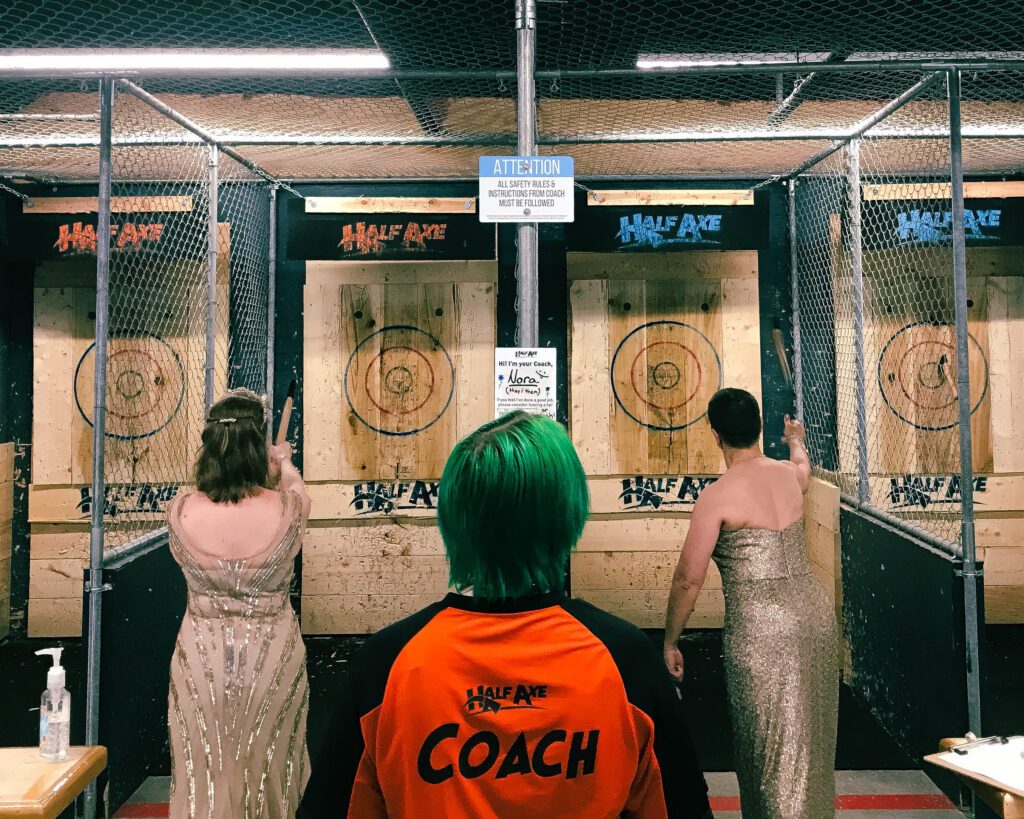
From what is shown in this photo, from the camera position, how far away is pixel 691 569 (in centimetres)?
240

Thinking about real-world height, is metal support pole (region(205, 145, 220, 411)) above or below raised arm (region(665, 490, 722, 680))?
above

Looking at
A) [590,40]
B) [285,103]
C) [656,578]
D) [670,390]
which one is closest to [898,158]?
[670,390]

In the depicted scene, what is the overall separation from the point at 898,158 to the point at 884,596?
2586 millimetres

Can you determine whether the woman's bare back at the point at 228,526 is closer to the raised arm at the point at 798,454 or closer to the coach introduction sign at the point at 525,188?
the coach introduction sign at the point at 525,188

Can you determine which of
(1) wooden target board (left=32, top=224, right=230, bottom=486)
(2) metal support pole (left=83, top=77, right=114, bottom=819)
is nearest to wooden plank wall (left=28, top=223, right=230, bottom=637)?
(1) wooden target board (left=32, top=224, right=230, bottom=486)

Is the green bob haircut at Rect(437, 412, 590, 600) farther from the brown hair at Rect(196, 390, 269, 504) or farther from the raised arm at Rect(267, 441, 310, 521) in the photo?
the raised arm at Rect(267, 441, 310, 521)

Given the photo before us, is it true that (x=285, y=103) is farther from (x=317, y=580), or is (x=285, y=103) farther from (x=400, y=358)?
(x=317, y=580)

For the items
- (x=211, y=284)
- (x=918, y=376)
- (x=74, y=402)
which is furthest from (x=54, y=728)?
(x=918, y=376)

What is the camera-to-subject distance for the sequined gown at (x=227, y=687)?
241 cm

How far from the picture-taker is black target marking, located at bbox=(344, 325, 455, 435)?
5.09 metres

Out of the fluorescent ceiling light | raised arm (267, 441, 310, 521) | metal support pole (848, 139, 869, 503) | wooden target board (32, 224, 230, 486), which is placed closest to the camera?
Result: raised arm (267, 441, 310, 521)

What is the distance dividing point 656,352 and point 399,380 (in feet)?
5.58

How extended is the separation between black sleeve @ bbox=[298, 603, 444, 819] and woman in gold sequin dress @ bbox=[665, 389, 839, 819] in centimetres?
153

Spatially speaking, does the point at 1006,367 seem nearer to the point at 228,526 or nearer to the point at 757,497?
the point at 757,497
